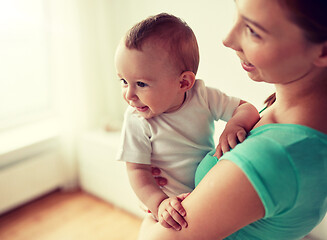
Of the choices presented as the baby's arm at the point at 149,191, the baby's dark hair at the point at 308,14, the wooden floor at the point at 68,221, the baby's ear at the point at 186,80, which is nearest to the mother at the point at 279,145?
the baby's dark hair at the point at 308,14

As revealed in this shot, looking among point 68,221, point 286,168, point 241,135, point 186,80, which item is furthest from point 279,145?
point 68,221

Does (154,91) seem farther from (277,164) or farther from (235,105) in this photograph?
(277,164)

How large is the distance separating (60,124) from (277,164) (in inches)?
89.5

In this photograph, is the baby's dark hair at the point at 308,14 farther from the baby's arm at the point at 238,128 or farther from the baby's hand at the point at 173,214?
the baby's hand at the point at 173,214

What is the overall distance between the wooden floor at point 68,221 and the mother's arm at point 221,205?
1.71m

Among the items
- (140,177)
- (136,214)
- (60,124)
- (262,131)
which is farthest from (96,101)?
(262,131)

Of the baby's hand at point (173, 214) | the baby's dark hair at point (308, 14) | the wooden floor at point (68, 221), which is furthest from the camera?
the wooden floor at point (68, 221)

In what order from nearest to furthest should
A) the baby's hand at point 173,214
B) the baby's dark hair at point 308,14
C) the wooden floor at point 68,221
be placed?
the baby's dark hair at point 308,14 → the baby's hand at point 173,214 → the wooden floor at point 68,221

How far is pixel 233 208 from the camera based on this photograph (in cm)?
59

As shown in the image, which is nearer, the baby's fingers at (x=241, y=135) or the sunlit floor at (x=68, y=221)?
the baby's fingers at (x=241, y=135)

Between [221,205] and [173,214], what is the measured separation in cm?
14

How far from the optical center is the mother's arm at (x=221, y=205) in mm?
579

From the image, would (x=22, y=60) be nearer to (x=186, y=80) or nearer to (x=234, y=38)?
(x=186, y=80)

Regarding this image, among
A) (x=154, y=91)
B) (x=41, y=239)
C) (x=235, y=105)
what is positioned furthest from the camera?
(x=41, y=239)
